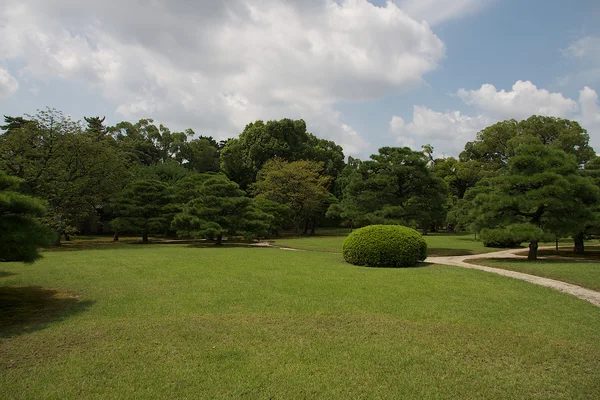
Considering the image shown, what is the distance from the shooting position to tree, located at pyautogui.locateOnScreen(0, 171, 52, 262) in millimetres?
5977

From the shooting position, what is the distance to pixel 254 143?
40000 millimetres

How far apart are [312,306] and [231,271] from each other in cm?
436

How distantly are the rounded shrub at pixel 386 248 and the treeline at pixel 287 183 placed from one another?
10.7ft

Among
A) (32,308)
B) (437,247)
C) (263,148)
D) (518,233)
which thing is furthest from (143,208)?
(518,233)

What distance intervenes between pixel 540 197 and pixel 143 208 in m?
20.7

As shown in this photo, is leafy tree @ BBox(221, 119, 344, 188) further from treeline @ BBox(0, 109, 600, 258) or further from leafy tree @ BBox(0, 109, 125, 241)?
leafy tree @ BBox(0, 109, 125, 241)

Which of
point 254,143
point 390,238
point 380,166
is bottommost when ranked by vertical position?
point 390,238

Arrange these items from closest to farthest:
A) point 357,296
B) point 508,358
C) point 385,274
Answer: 1. point 508,358
2. point 357,296
3. point 385,274

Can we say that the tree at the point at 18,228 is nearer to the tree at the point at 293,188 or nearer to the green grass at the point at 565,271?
the green grass at the point at 565,271

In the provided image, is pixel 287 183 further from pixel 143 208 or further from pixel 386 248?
pixel 386 248

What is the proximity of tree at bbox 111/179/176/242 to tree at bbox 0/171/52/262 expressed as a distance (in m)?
16.3

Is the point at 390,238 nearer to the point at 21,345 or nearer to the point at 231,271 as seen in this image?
the point at 231,271

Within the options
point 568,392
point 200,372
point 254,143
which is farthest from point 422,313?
point 254,143

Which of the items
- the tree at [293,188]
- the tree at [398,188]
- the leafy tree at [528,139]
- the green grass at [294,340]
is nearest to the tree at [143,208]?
the tree at [293,188]
